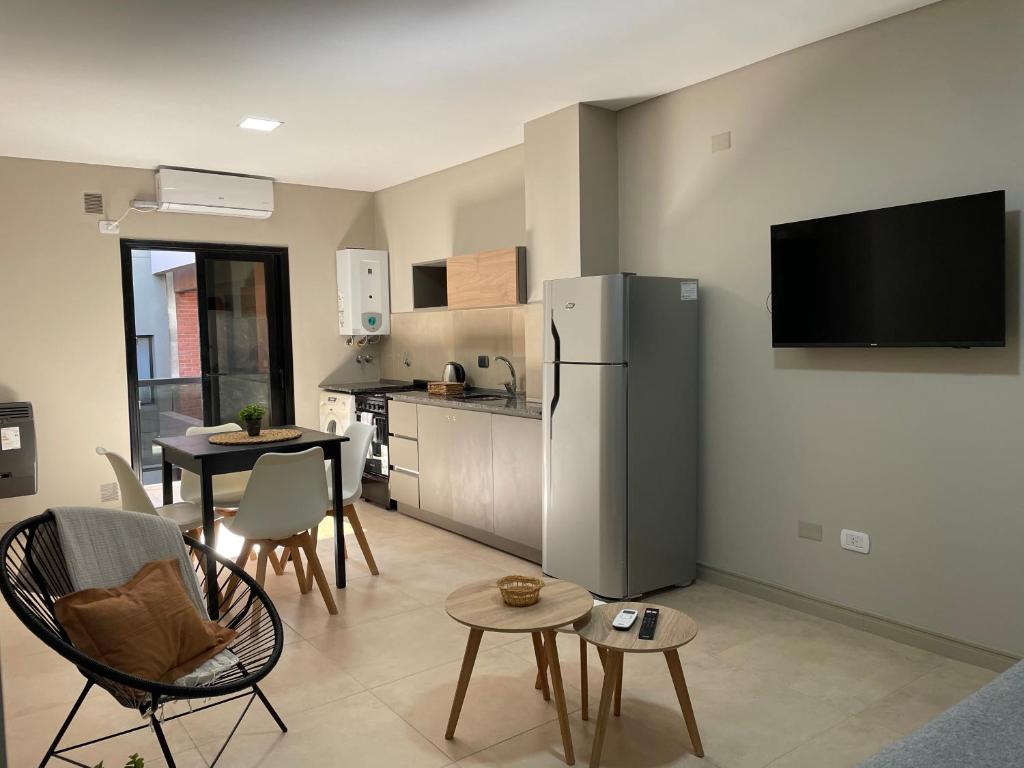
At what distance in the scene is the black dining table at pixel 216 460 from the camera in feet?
11.8

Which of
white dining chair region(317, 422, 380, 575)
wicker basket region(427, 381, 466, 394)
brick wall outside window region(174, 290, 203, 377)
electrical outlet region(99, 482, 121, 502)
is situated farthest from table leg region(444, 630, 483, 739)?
brick wall outside window region(174, 290, 203, 377)

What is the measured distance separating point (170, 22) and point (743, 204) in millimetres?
2725

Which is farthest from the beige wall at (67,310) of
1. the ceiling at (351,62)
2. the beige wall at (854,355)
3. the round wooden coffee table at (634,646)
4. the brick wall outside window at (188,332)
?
the round wooden coffee table at (634,646)

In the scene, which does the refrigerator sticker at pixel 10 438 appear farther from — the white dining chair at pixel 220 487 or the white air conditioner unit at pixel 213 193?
the white air conditioner unit at pixel 213 193

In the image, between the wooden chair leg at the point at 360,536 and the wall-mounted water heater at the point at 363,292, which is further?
the wall-mounted water heater at the point at 363,292

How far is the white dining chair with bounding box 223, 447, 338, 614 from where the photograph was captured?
11.7ft

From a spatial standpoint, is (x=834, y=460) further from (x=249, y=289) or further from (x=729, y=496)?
(x=249, y=289)

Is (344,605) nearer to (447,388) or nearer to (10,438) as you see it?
(447,388)

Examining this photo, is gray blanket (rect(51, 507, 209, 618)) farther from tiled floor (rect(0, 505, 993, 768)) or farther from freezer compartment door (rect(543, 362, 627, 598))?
freezer compartment door (rect(543, 362, 627, 598))

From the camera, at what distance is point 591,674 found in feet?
10.2

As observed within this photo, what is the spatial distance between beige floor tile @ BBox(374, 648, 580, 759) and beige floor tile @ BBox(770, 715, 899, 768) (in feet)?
2.55

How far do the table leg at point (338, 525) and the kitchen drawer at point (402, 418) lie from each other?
1443 millimetres

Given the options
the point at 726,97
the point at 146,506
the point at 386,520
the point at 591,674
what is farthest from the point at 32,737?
the point at 726,97

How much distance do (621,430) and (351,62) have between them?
2172 mm
